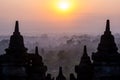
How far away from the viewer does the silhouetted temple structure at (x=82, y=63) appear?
25578mm

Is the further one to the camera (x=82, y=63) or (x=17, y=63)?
(x=82, y=63)

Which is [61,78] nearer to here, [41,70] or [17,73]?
[41,70]

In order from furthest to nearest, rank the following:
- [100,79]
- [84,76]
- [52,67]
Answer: [52,67]
[84,76]
[100,79]

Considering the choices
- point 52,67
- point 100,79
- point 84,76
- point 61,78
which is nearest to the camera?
point 100,79

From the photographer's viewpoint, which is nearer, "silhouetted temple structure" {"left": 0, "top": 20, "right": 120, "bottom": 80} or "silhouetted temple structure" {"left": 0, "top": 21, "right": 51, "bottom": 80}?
"silhouetted temple structure" {"left": 0, "top": 20, "right": 120, "bottom": 80}

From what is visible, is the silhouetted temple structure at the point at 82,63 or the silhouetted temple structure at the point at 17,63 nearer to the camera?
the silhouetted temple structure at the point at 82,63

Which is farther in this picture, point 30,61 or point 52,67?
point 52,67

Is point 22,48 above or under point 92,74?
above

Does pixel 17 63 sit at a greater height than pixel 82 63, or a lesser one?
greater

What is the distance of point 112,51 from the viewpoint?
26.2 m

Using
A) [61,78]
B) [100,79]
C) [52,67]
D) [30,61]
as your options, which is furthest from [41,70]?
[52,67]

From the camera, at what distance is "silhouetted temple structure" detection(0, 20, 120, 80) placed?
2558 cm

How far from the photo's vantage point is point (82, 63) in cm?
2814

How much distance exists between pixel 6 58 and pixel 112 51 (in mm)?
7319
